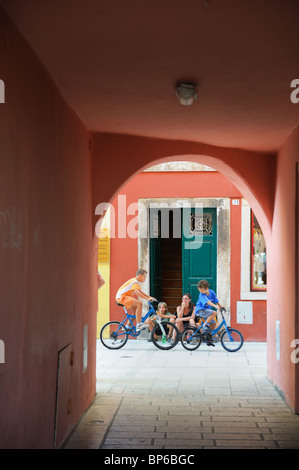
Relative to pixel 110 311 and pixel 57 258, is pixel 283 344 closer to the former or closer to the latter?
pixel 57 258

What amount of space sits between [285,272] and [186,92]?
265 cm

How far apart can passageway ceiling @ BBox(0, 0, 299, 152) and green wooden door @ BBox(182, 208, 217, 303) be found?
5876 mm

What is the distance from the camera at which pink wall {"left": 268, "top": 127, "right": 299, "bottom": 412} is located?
19.7 ft

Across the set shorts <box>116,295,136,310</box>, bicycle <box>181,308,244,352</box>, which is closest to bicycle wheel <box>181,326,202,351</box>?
bicycle <box>181,308,244,352</box>

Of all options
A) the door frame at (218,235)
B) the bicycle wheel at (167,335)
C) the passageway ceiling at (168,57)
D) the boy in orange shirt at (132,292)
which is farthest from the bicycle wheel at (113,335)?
the passageway ceiling at (168,57)

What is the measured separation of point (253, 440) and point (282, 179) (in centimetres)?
300

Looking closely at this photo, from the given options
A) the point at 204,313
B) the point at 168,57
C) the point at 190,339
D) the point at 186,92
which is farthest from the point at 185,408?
the point at 204,313

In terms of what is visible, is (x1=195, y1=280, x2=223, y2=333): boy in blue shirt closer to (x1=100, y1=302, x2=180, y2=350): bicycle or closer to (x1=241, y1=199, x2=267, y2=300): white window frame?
(x1=100, y1=302, x2=180, y2=350): bicycle

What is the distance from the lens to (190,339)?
10.5 m

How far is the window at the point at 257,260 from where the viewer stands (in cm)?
1171

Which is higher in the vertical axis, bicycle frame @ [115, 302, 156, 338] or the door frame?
the door frame

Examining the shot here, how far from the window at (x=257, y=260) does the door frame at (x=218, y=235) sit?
469 millimetres

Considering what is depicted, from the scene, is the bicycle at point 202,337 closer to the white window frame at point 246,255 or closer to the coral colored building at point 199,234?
the coral colored building at point 199,234

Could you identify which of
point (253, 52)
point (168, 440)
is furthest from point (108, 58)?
point (168, 440)
